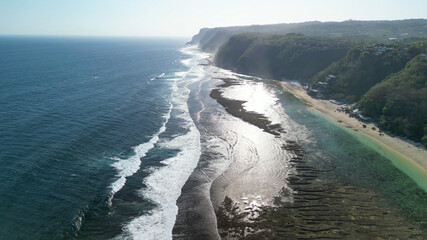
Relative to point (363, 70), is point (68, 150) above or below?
below

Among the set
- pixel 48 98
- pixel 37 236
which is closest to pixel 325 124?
pixel 37 236

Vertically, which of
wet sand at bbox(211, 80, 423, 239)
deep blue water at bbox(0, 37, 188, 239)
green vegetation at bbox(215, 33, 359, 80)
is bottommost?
wet sand at bbox(211, 80, 423, 239)

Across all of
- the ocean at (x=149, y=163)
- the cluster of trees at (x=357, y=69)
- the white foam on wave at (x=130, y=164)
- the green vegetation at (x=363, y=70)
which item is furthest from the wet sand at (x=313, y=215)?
the green vegetation at (x=363, y=70)

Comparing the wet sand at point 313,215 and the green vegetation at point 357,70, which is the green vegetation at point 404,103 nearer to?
the green vegetation at point 357,70

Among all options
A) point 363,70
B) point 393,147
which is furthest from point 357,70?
point 393,147

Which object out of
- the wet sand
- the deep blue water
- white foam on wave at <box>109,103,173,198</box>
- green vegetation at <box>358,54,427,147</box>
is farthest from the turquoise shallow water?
white foam on wave at <box>109,103,173,198</box>

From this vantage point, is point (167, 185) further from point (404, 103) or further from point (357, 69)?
point (357, 69)

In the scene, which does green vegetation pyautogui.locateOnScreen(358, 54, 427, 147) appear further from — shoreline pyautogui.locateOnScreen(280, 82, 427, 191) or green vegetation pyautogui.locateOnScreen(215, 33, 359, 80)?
green vegetation pyautogui.locateOnScreen(215, 33, 359, 80)
